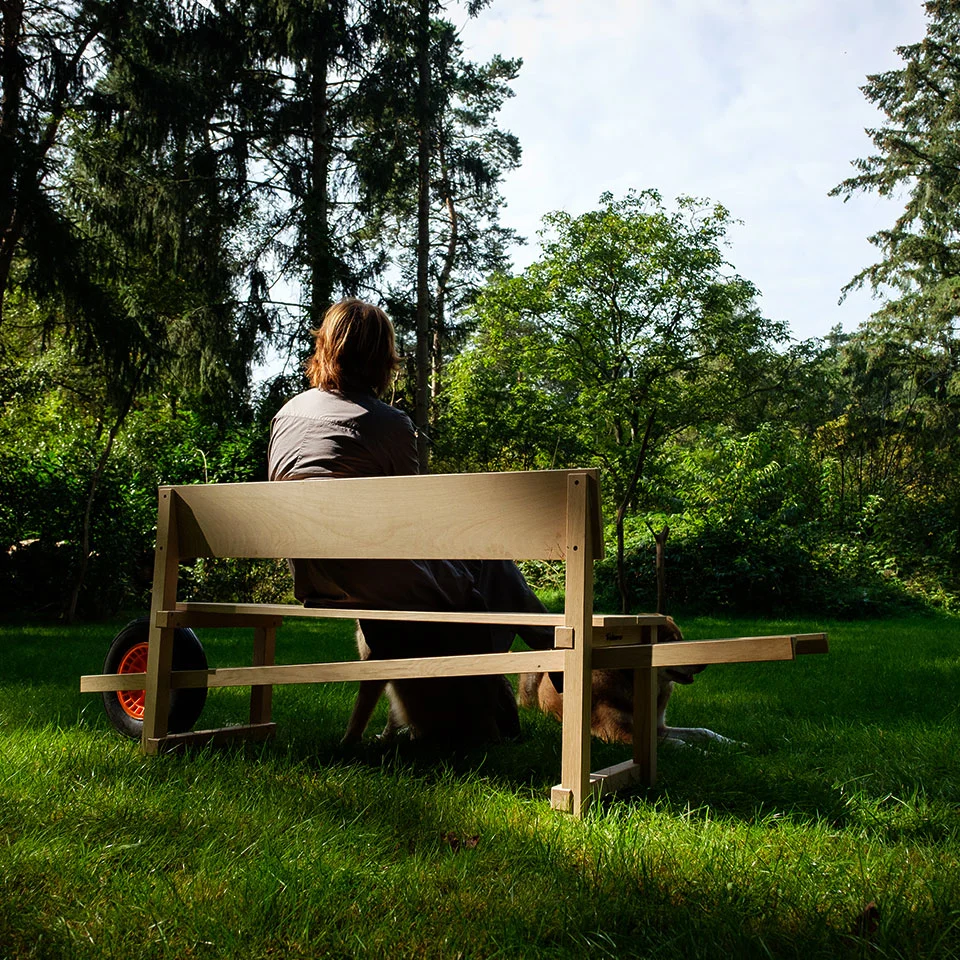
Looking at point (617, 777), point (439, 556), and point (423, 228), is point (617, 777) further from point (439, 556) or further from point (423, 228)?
point (423, 228)

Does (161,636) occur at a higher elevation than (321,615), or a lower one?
lower

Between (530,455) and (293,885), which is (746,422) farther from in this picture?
(293,885)

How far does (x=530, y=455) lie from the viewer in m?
22.0

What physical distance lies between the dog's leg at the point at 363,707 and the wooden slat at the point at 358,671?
1.32 ft

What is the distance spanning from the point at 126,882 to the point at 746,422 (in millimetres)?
28952

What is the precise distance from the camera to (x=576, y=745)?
2.64m

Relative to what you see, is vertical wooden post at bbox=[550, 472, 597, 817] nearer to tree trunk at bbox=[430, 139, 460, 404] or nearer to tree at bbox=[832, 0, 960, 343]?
tree trunk at bbox=[430, 139, 460, 404]

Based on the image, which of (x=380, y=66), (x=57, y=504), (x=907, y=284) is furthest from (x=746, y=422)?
(x=57, y=504)

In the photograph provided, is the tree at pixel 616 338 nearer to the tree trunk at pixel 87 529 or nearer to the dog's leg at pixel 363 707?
the tree trunk at pixel 87 529

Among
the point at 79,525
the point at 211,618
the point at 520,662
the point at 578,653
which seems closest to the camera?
the point at 578,653

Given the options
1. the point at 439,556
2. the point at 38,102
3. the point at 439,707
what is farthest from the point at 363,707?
the point at 38,102

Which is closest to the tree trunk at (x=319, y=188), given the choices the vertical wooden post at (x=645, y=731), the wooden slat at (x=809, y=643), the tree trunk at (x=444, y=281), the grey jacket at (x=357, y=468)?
the tree trunk at (x=444, y=281)

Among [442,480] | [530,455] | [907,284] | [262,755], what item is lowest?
[262,755]

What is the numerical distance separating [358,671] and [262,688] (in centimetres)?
93
